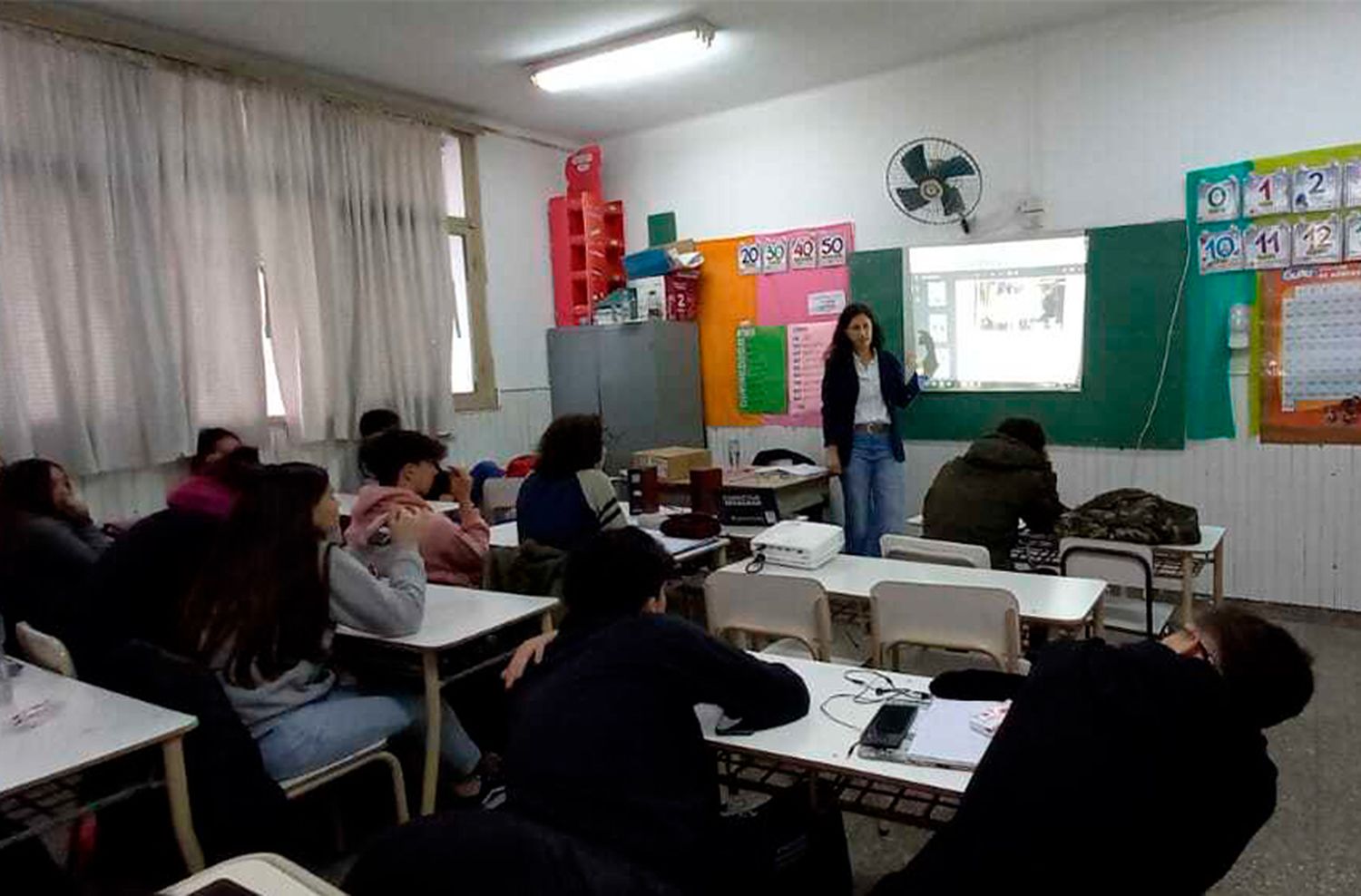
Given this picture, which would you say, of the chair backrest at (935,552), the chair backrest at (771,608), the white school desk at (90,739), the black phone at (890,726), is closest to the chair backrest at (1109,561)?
the chair backrest at (935,552)

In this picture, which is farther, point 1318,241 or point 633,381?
point 633,381

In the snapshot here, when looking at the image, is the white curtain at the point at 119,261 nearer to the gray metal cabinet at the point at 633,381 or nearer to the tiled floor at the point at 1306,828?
the gray metal cabinet at the point at 633,381

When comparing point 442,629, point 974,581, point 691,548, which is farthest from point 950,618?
point 442,629

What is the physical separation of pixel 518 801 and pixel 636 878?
331 millimetres

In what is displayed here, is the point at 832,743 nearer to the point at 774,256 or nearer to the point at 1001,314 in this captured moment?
the point at 1001,314

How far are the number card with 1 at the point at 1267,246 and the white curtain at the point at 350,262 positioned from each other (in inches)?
166

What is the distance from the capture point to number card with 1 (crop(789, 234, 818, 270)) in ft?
18.1

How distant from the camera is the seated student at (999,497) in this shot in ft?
10.6

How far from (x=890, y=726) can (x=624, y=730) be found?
0.56m

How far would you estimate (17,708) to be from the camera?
6.62 ft

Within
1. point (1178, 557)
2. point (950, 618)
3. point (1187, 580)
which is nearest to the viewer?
point (950, 618)

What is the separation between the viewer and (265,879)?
1.16m

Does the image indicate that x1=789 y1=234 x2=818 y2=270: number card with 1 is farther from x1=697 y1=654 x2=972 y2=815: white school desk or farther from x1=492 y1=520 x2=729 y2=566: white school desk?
x1=697 y1=654 x2=972 y2=815: white school desk

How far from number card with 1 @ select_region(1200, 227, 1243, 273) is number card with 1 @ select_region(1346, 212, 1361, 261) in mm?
405
